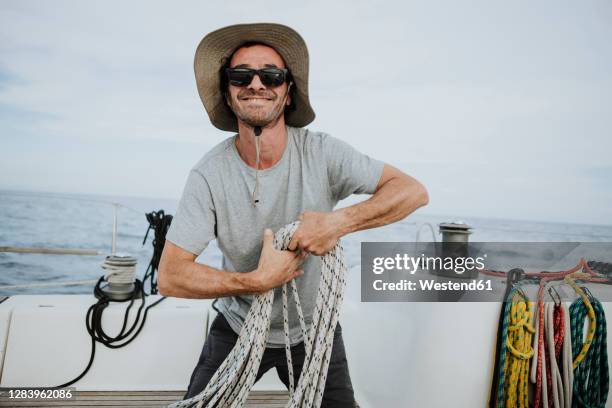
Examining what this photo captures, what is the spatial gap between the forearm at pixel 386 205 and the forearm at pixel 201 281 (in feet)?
1.21

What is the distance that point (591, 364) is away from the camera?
1.69 meters

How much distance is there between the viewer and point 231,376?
53.8 inches

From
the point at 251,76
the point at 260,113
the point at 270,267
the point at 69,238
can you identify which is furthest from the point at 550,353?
the point at 69,238

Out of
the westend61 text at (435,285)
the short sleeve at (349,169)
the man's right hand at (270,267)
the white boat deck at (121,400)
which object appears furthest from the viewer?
the white boat deck at (121,400)

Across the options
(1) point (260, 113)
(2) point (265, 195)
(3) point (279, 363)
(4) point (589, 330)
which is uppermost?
(1) point (260, 113)

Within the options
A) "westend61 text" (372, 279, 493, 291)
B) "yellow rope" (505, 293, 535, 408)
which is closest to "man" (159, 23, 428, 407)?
"westend61 text" (372, 279, 493, 291)

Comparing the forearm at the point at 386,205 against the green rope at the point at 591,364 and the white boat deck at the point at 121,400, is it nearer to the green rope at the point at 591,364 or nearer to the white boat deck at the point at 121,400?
the green rope at the point at 591,364

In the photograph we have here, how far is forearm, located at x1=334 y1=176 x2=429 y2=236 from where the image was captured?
146 cm

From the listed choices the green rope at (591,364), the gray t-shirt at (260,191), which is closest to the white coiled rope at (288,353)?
the gray t-shirt at (260,191)

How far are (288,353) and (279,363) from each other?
0.90 ft

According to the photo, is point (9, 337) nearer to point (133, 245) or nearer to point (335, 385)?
point (335, 385)

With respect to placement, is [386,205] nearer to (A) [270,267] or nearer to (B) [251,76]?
(A) [270,267]

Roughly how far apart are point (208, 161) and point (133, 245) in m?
13.1

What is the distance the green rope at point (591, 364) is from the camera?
1.65 m
